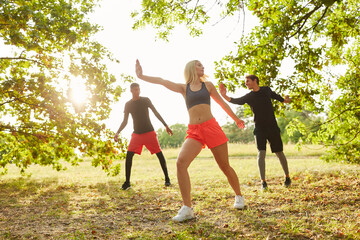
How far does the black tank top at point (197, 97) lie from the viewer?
4355 mm

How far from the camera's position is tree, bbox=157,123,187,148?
5386 centimetres

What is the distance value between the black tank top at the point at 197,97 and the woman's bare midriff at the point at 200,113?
0.06 metres

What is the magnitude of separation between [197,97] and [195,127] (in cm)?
42

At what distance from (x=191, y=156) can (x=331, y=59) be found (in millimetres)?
6251

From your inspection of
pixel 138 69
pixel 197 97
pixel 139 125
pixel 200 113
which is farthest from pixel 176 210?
pixel 139 125

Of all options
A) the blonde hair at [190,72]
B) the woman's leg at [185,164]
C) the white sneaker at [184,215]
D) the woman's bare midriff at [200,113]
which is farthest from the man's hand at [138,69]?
the white sneaker at [184,215]

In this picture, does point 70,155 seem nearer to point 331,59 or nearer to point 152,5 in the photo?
point 152,5

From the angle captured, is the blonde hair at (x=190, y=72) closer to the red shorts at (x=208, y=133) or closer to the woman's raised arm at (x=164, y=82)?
the woman's raised arm at (x=164, y=82)

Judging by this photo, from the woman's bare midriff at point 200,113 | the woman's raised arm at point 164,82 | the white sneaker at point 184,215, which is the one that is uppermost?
the woman's raised arm at point 164,82

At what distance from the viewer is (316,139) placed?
8.80 meters

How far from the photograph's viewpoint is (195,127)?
4.32 metres

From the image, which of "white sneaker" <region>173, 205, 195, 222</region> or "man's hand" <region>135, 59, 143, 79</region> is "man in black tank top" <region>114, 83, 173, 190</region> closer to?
"man's hand" <region>135, 59, 143, 79</region>

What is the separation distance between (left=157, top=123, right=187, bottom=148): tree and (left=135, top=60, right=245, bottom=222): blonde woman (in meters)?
47.8

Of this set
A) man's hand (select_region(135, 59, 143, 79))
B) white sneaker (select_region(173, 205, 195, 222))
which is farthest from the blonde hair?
white sneaker (select_region(173, 205, 195, 222))
